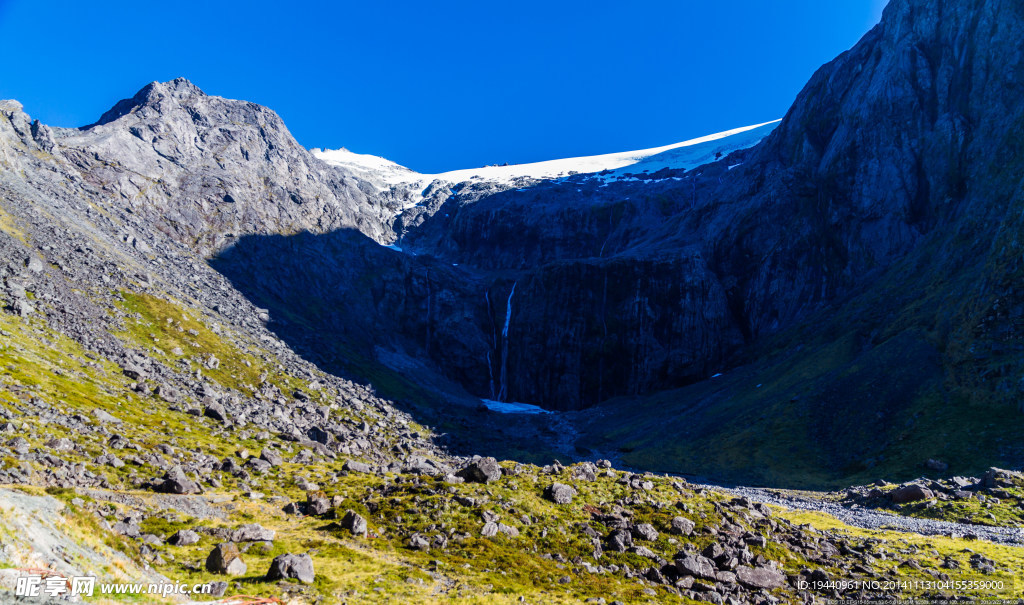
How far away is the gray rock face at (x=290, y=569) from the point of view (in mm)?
29000

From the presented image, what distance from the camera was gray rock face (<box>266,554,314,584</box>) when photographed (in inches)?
1142

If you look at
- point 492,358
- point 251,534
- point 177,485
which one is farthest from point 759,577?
point 492,358

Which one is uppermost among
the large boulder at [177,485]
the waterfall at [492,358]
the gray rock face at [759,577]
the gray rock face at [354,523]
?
the waterfall at [492,358]

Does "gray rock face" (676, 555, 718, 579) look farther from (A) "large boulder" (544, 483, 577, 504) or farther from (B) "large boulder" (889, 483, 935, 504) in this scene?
(B) "large boulder" (889, 483, 935, 504)

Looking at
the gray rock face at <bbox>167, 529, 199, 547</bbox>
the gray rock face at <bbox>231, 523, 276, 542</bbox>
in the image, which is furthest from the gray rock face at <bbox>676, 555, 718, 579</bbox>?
the gray rock face at <bbox>167, 529, 199, 547</bbox>

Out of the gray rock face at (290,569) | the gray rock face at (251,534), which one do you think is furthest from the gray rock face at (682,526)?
the gray rock face at (251,534)

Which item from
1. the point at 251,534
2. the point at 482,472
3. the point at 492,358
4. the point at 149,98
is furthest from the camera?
the point at 492,358

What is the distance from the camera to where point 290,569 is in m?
29.3

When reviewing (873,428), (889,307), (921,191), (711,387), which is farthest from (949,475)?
(921,191)

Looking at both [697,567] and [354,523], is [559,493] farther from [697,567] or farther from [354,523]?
[354,523]

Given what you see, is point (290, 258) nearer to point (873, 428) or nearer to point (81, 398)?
point (81, 398)

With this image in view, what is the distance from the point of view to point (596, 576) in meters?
34.6

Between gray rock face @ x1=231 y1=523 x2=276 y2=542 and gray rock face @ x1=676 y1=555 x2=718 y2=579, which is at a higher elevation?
gray rock face @ x1=231 y1=523 x2=276 y2=542

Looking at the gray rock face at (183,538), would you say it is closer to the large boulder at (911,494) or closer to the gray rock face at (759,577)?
the gray rock face at (759,577)
